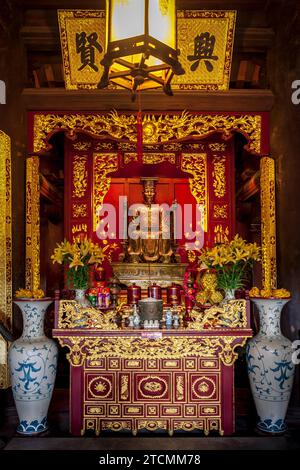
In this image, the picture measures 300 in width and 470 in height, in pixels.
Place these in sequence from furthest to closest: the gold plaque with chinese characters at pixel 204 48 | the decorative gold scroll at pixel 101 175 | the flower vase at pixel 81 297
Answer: the decorative gold scroll at pixel 101 175 < the gold plaque with chinese characters at pixel 204 48 < the flower vase at pixel 81 297

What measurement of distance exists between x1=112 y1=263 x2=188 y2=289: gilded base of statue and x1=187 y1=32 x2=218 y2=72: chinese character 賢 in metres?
2.92

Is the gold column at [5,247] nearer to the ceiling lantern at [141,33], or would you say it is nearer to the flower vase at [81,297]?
the flower vase at [81,297]

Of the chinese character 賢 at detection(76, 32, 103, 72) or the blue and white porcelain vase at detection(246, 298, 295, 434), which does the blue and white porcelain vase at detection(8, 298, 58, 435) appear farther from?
the chinese character 賢 at detection(76, 32, 103, 72)

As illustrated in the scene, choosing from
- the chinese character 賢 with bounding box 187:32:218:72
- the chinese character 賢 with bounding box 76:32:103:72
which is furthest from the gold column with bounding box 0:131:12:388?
the chinese character 賢 with bounding box 187:32:218:72

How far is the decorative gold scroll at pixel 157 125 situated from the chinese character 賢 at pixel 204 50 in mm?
492

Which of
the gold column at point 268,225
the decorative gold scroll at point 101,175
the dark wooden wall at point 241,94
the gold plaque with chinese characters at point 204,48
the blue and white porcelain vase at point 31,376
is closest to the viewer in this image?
the blue and white porcelain vase at point 31,376

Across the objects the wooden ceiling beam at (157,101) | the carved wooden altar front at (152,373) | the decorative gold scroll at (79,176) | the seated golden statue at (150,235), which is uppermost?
the wooden ceiling beam at (157,101)

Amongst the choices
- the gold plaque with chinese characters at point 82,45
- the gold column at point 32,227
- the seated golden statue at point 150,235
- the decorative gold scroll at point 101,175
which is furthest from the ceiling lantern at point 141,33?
the seated golden statue at point 150,235

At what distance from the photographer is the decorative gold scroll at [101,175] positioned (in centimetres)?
626

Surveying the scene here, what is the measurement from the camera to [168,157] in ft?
20.8

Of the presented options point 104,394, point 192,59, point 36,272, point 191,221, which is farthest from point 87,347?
point 191,221

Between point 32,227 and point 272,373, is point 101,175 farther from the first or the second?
point 272,373

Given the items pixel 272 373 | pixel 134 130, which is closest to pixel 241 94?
pixel 134 130

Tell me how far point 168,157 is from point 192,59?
2309 millimetres
